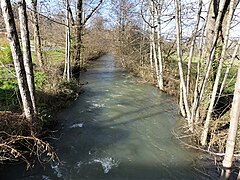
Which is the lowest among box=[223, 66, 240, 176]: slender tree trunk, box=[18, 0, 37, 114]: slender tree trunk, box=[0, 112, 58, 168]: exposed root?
box=[0, 112, 58, 168]: exposed root

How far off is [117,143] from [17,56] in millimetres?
3603

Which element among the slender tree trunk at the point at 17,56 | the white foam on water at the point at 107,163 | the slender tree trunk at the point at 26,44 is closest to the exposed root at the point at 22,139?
the slender tree trunk at the point at 17,56

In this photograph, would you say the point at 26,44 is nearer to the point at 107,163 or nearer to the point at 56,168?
the point at 56,168

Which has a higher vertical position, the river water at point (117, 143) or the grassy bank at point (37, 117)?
the grassy bank at point (37, 117)

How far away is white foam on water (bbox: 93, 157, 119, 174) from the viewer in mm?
5578

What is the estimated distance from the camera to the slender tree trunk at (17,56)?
5.20 meters

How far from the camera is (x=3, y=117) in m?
5.77

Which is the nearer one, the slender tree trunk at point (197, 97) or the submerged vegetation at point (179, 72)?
the submerged vegetation at point (179, 72)

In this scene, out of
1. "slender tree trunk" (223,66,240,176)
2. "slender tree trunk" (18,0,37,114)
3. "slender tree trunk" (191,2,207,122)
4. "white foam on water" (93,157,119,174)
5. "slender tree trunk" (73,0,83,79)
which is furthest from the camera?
"slender tree trunk" (73,0,83,79)

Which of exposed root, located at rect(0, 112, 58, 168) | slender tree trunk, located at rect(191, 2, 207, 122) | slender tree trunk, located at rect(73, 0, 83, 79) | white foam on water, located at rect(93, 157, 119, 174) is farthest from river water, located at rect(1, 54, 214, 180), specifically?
slender tree trunk, located at rect(73, 0, 83, 79)

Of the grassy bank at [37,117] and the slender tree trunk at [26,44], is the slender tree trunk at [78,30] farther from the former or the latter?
the slender tree trunk at [26,44]

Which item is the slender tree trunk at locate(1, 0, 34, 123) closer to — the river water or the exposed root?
the exposed root

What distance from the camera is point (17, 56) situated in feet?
18.3

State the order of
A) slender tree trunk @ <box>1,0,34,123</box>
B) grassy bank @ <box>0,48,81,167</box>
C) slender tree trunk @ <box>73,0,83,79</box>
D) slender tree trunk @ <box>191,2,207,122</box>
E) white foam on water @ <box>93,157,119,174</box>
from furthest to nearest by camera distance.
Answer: slender tree trunk @ <box>73,0,83,79</box> → slender tree trunk @ <box>191,2,207,122</box> → white foam on water @ <box>93,157,119,174</box> → grassy bank @ <box>0,48,81,167</box> → slender tree trunk @ <box>1,0,34,123</box>
